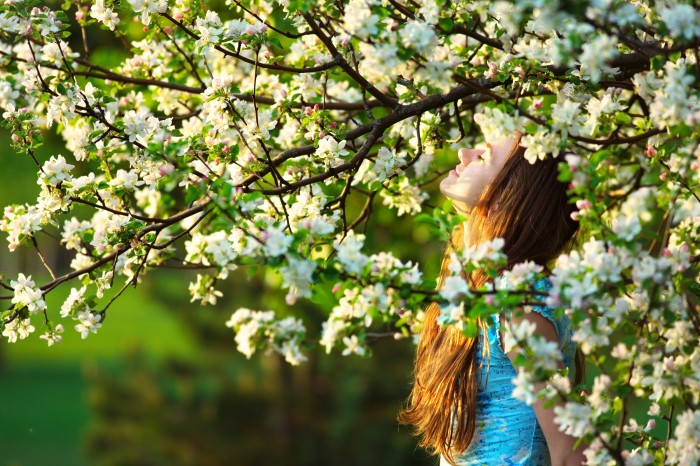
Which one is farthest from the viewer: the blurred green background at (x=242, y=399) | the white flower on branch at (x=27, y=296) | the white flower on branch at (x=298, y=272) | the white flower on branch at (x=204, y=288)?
the blurred green background at (x=242, y=399)

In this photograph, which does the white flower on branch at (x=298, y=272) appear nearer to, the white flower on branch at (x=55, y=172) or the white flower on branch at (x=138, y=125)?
the white flower on branch at (x=138, y=125)

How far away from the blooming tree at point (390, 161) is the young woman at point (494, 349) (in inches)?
7.0

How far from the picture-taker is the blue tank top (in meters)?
2.62

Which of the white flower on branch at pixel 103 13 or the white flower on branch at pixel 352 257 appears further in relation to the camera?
the white flower on branch at pixel 103 13

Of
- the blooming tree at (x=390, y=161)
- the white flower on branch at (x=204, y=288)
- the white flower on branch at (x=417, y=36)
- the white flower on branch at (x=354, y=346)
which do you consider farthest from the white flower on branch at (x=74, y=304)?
the white flower on branch at (x=417, y=36)

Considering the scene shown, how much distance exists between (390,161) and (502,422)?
81 centimetres

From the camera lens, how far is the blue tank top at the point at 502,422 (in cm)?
262

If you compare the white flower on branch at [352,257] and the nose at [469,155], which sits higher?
the nose at [469,155]

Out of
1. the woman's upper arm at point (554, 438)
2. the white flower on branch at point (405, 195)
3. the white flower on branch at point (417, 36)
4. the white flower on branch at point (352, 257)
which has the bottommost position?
the woman's upper arm at point (554, 438)

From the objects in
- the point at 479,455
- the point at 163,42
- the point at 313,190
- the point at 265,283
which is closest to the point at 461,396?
the point at 479,455

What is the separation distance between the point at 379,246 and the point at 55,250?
24.1 meters

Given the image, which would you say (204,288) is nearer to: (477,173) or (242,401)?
(477,173)

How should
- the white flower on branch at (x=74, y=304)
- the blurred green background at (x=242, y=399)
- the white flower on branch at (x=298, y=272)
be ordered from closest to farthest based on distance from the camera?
the white flower on branch at (x=298, y=272), the white flower on branch at (x=74, y=304), the blurred green background at (x=242, y=399)

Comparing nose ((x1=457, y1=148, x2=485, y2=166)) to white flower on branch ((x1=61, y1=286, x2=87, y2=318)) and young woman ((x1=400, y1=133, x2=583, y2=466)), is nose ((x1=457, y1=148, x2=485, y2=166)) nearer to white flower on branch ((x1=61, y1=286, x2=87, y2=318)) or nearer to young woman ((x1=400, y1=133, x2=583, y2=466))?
young woman ((x1=400, y1=133, x2=583, y2=466))
